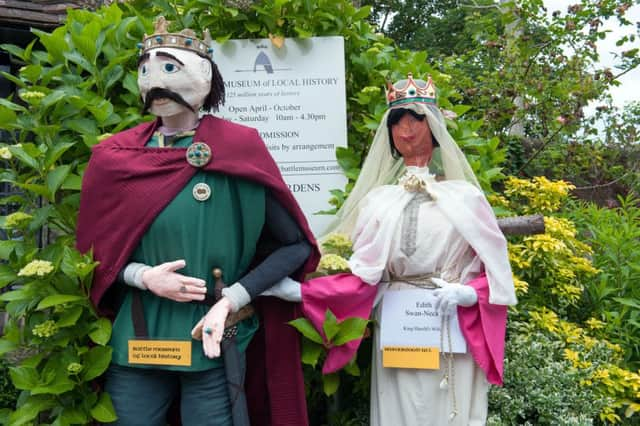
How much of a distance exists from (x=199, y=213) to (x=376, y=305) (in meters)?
0.98

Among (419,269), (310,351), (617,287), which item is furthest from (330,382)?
(617,287)

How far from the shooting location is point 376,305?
2750 millimetres

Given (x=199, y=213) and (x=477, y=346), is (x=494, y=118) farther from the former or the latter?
(x=199, y=213)

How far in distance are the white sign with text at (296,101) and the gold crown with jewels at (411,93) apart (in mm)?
814

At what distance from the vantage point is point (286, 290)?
2426mm

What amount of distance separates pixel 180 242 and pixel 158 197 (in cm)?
18

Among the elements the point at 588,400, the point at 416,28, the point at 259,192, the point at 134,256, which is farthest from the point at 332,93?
the point at 416,28

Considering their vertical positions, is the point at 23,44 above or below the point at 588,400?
above

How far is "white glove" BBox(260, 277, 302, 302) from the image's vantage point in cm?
241

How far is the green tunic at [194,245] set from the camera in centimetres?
218

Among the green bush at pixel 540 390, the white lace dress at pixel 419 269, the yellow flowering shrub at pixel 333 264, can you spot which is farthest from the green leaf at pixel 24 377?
the green bush at pixel 540 390

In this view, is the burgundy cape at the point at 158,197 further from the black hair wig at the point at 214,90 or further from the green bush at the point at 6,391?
the green bush at the point at 6,391

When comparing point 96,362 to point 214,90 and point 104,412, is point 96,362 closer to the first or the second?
point 104,412

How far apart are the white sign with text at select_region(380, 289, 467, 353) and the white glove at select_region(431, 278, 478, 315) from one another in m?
0.04
